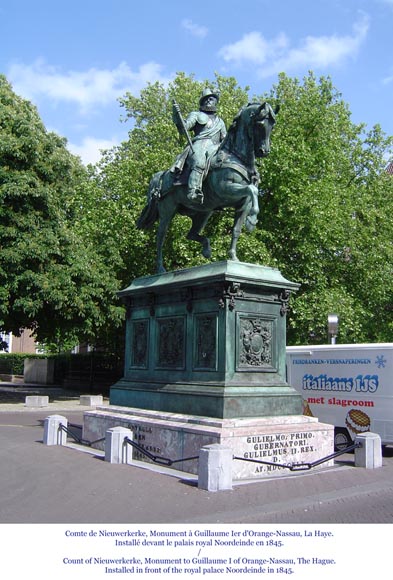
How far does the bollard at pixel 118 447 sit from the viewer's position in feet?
34.7

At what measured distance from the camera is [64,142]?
31422 mm

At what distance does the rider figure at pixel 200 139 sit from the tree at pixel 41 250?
13289mm

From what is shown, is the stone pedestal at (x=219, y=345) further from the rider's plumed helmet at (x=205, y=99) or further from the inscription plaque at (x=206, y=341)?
the rider's plumed helmet at (x=205, y=99)

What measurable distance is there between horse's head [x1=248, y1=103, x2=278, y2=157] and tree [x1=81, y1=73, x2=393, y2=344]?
13.2 m

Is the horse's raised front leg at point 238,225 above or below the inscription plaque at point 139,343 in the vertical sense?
above

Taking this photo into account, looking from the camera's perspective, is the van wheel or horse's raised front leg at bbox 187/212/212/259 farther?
the van wheel

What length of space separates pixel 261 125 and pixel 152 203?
11.5 ft

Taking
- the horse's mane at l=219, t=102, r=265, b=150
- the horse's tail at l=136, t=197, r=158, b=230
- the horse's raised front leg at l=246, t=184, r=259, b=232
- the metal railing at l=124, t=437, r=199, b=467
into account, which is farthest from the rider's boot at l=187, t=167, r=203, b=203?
the metal railing at l=124, t=437, r=199, b=467

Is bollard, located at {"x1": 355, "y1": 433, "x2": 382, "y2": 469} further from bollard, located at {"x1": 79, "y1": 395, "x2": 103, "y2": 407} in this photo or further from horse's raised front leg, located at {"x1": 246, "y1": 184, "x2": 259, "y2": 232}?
bollard, located at {"x1": 79, "y1": 395, "x2": 103, "y2": 407}

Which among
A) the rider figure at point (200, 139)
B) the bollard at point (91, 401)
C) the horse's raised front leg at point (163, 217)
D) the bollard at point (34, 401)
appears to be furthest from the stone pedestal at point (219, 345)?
the bollard at point (91, 401)

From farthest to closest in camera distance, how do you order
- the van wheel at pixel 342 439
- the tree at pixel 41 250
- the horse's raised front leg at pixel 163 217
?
the tree at pixel 41 250 → the van wheel at pixel 342 439 → the horse's raised front leg at pixel 163 217

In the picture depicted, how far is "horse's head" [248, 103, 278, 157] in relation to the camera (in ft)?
35.0

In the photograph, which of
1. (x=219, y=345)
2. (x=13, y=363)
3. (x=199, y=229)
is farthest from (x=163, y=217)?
(x=13, y=363)
